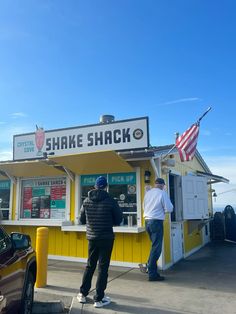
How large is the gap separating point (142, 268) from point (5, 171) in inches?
194

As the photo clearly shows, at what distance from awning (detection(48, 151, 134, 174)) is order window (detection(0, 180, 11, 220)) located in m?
2.59

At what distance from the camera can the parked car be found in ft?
11.2

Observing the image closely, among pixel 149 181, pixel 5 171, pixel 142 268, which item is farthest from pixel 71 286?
pixel 5 171

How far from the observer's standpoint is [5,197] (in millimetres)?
10508

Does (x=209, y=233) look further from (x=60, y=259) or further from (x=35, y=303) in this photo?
(x=35, y=303)

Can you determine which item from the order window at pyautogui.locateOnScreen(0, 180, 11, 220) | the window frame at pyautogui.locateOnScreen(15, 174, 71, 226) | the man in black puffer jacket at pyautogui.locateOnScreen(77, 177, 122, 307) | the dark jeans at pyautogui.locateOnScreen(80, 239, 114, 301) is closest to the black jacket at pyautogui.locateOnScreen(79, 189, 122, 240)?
the man in black puffer jacket at pyautogui.locateOnScreen(77, 177, 122, 307)

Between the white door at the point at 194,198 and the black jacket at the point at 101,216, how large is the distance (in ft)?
14.7

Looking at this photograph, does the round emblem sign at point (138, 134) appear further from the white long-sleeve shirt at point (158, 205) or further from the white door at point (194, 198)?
the white door at point (194, 198)

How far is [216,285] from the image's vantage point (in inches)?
253

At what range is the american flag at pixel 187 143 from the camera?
801 cm

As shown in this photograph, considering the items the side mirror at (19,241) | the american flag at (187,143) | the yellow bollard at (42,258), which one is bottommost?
the yellow bollard at (42,258)

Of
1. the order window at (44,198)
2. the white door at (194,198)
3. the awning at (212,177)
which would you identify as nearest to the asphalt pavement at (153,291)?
the white door at (194,198)

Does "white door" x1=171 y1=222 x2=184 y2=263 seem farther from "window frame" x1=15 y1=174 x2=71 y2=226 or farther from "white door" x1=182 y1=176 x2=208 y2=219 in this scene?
"window frame" x1=15 y1=174 x2=71 y2=226

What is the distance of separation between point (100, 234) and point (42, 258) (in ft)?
5.53
